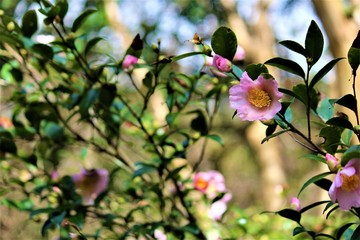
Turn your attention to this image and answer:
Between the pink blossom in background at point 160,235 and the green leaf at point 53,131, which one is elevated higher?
the green leaf at point 53,131

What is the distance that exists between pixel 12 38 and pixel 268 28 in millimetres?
2261

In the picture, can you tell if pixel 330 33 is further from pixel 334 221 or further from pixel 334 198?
pixel 334 198

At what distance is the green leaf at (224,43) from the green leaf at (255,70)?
0.12 ft

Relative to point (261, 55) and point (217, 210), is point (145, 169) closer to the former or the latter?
point (217, 210)

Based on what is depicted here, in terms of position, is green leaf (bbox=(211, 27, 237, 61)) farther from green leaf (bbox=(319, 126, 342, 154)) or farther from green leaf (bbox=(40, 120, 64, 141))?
green leaf (bbox=(40, 120, 64, 141))

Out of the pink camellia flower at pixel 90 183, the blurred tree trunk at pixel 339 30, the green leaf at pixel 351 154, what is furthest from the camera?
the blurred tree trunk at pixel 339 30

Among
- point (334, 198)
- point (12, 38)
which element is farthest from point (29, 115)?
point (334, 198)

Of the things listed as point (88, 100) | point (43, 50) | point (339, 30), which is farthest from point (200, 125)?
point (339, 30)

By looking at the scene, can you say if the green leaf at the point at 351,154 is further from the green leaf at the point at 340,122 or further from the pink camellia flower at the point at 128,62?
the pink camellia flower at the point at 128,62

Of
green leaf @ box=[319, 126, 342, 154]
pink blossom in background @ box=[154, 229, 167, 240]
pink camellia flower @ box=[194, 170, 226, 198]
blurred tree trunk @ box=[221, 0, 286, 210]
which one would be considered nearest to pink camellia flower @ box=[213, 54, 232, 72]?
green leaf @ box=[319, 126, 342, 154]

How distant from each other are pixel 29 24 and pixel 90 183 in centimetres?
43

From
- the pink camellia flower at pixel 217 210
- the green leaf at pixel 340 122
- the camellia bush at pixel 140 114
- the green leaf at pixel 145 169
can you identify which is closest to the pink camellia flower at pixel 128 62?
the camellia bush at pixel 140 114

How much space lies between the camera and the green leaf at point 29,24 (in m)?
1.06

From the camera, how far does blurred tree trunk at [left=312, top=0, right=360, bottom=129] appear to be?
145 cm
